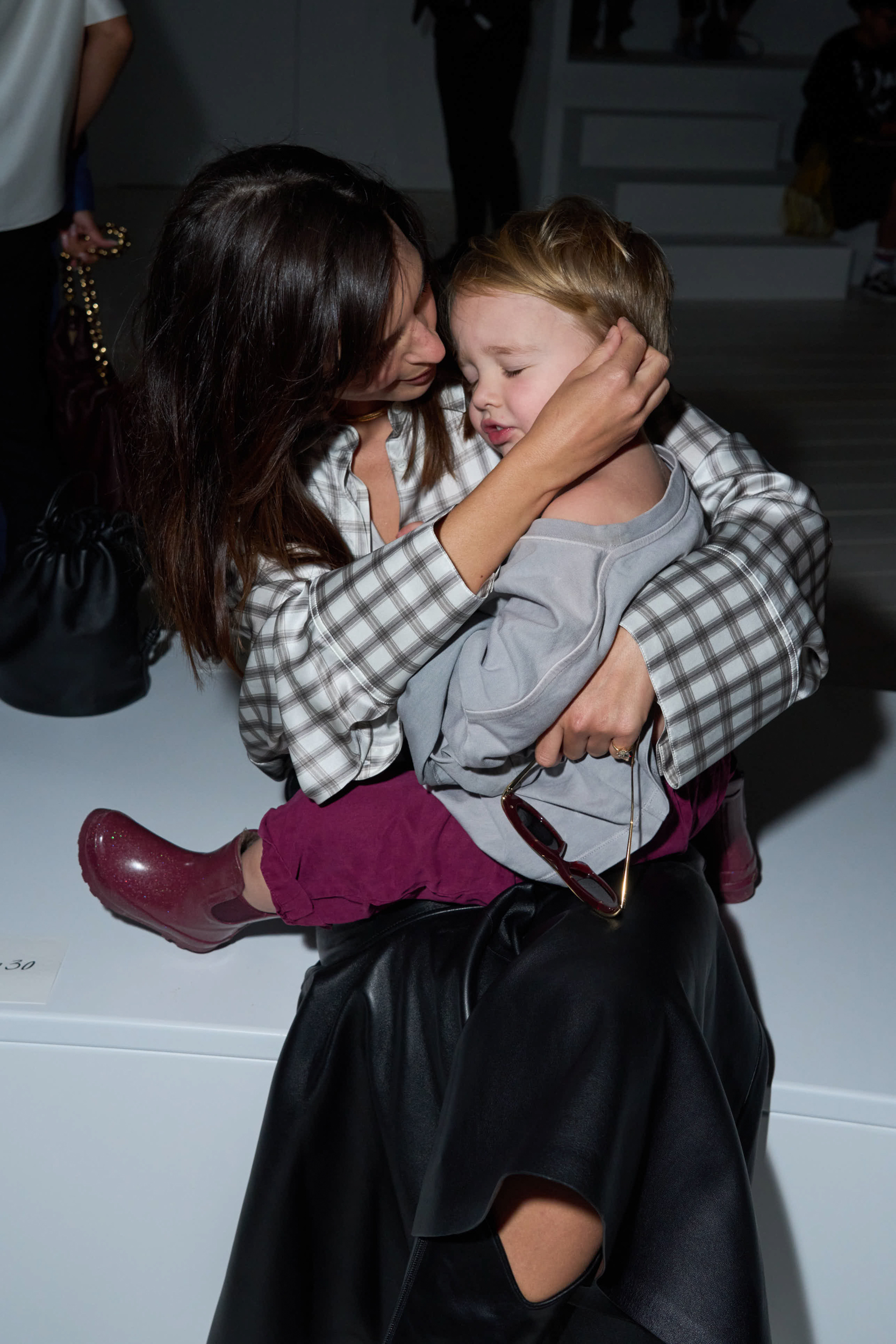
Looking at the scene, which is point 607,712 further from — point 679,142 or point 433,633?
point 679,142

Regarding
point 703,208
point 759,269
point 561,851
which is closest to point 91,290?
point 561,851

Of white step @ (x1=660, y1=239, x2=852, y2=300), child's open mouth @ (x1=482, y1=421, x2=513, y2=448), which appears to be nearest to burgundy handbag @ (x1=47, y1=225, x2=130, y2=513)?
child's open mouth @ (x1=482, y1=421, x2=513, y2=448)

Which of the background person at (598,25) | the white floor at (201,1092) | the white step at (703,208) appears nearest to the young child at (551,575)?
the white floor at (201,1092)

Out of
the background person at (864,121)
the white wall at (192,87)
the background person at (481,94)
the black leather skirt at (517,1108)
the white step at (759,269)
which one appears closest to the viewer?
the black leather skirt at (517,1108)

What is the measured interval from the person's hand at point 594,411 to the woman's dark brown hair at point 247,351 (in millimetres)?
212

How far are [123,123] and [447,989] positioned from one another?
24.7ft

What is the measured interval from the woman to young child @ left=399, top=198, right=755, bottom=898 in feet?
0.13

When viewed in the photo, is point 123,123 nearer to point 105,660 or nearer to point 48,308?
point 48,308

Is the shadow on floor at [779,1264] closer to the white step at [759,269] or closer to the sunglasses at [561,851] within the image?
the sunglasses at [561,851]

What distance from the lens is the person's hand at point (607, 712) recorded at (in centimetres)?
113

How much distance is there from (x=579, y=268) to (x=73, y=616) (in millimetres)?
970

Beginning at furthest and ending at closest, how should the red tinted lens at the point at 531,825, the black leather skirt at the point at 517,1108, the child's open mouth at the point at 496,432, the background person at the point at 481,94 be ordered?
the background person at the point at 481,94, the child's open mouth at the point at 496,432, the red tinted lens at the point at 531,825, the black leather skirt at the point at 517,1108

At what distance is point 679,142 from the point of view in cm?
686

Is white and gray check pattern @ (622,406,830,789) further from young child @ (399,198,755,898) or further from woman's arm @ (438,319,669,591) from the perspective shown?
woman's arm @ (438,319,669,591)
